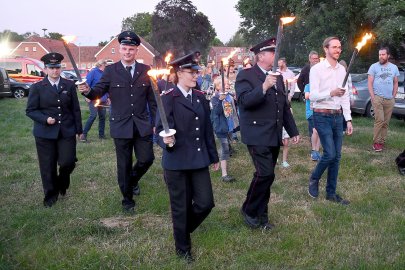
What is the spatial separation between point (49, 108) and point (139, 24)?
95.3m

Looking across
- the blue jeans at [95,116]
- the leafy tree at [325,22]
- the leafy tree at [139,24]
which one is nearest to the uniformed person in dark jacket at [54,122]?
the blue jeans at [95,116]

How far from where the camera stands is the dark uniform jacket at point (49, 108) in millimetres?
5859

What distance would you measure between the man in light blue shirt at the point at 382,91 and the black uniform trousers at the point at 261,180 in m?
4.96

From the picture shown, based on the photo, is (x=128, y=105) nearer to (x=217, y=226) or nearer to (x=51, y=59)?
(x=51, y=59)

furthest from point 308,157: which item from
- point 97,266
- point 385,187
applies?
point 97,266

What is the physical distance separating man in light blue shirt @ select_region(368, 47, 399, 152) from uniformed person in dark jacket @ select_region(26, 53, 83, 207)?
238 inches

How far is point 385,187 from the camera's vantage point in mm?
6656

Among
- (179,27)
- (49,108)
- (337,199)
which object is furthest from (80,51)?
(337,199)

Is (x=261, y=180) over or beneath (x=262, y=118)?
beneath

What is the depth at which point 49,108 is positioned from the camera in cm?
592

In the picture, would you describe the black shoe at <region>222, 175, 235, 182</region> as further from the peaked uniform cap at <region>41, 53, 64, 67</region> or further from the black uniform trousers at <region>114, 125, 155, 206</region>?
the peaked uniform cap at <region>41, 53, 64, 67</region>

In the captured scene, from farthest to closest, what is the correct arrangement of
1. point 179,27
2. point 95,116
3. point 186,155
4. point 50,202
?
point 179,27
point 95,116
point 50,202
point 186,155

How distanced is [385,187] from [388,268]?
9.47 feet

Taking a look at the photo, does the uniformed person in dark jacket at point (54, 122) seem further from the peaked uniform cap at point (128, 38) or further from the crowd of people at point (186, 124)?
the peaked uniform cap at point (128, 38)
